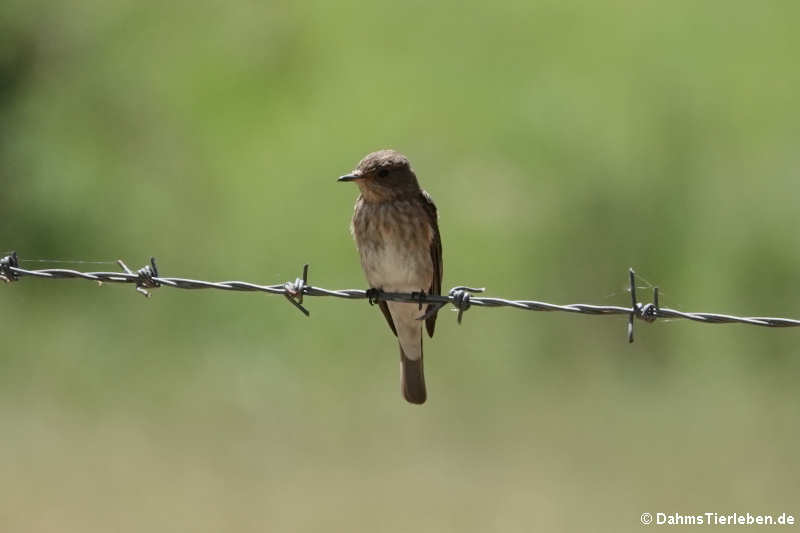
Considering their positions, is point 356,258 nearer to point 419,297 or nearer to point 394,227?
point 394,227

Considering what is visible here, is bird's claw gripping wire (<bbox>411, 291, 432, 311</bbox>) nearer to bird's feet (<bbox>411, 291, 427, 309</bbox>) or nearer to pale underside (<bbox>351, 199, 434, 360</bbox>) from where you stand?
bird's feet (<bbox>411, 291, 427, 309</bbox>)

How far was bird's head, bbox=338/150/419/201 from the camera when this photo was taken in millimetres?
7281

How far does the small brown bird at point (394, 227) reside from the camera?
723cm

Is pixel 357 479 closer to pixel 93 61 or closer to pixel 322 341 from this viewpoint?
pixel 322 341

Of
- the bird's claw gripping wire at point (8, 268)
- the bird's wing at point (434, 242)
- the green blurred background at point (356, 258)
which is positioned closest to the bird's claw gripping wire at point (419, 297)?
the bird's wing at point (434, 242)

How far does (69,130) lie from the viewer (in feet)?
50.7

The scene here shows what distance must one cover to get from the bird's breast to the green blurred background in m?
2.75

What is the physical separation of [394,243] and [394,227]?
0.26 ft

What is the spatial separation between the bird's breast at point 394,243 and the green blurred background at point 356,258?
2.75m

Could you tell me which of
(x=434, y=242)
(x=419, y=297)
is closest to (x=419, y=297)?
(x=419, y=297)

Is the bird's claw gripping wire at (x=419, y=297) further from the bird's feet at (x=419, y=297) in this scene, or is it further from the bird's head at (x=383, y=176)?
the bird's head at (x=383, y=176)

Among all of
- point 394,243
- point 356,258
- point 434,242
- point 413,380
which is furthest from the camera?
point 356,258

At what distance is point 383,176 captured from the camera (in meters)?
7.29

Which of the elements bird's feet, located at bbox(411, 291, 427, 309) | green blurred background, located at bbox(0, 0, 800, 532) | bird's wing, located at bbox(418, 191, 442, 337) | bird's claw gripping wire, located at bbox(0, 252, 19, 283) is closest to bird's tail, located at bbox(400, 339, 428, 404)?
bird's wing, located at bbox(418, 191, 442, 337)
